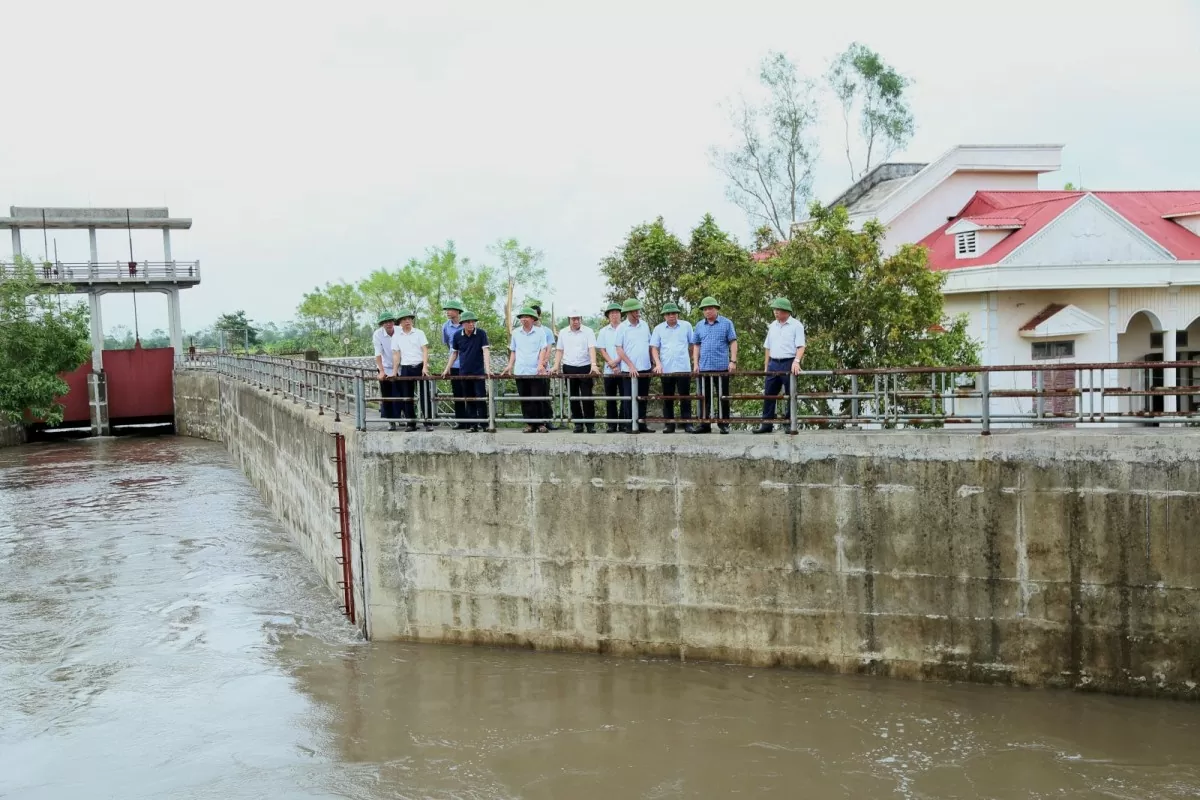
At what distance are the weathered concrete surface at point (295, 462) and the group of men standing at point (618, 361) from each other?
1509 millimetres

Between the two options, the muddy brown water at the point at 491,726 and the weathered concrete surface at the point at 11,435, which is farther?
the weathered concrete surface at the point at 11,435

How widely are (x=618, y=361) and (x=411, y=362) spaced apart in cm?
269

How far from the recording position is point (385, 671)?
11898 millimetres

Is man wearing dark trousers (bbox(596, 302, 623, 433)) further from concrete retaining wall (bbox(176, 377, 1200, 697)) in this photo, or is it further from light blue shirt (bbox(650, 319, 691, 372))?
concrete retaining wall (bbox(176, 377, 1200, 697))

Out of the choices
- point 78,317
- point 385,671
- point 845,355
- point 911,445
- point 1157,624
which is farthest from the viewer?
point 78,317

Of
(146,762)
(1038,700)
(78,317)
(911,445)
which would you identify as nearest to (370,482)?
(146,762)

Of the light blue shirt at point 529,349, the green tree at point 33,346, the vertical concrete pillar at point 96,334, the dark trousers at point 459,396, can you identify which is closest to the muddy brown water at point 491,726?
the dark trousers at point 459,396

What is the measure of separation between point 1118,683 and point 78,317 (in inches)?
1530

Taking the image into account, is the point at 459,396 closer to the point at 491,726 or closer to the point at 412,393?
the point at 412,393

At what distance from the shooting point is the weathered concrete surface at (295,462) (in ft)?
47.9

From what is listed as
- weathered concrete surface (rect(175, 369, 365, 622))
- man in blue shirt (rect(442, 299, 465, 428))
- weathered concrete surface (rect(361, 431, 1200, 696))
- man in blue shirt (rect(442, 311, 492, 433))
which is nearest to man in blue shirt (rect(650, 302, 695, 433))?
weathered concrete surface (rect(361, 431, 1200, 696))

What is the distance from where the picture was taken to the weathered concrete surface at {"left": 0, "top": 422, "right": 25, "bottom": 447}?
37.5 meters

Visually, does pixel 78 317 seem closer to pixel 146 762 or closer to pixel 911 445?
pixel 146 762

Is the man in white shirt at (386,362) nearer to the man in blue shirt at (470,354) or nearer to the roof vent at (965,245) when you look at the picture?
the man in blue shirt at (470,354)
